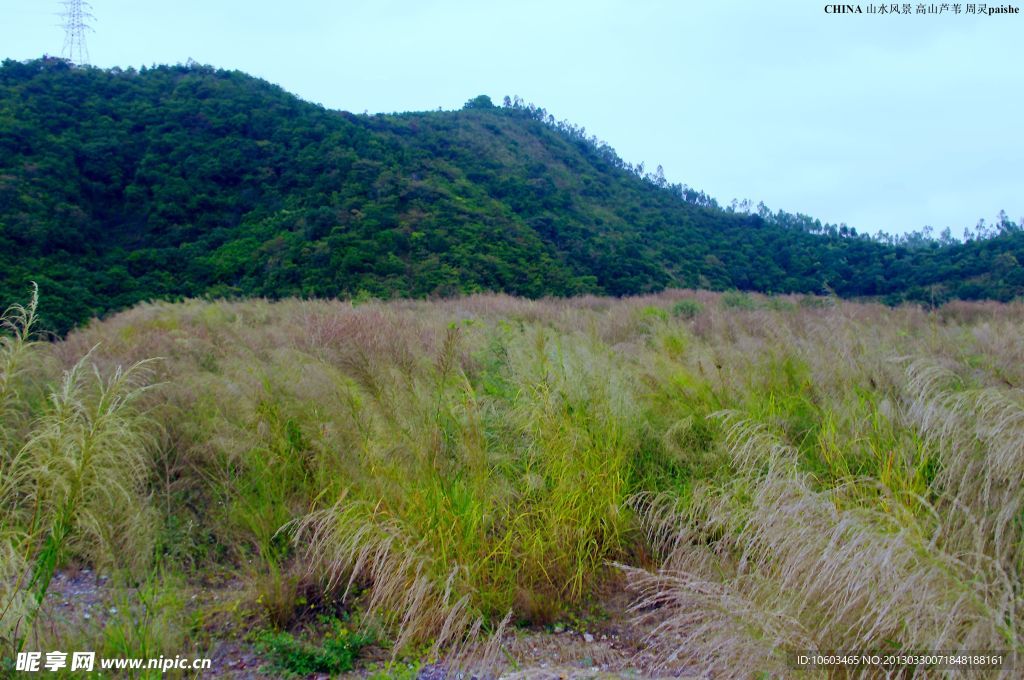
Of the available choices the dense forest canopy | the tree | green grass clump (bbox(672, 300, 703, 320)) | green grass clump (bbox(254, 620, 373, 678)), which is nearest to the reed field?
green grass clump (bbox(254, 620, 373, 678))

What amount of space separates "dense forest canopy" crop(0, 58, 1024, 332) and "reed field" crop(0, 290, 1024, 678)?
51.0 ft

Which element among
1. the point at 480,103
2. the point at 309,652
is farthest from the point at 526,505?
the point at 480,103

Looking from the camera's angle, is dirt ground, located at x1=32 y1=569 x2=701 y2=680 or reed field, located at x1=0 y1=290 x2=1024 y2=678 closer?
reed field, located at x1=0 y1=290 x2=1024 y2=678

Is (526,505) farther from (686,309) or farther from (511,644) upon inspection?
(686,309)

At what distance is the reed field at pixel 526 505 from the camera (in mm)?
2547

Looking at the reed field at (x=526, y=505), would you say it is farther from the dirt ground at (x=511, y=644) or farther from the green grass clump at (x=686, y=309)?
the green grass clump at (x=686, y=309)

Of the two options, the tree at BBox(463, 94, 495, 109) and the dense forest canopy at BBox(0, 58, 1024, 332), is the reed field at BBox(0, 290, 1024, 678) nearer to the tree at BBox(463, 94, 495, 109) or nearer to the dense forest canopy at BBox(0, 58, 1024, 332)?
the dense forest canopy at BBox(0, 58, 1024, 332)

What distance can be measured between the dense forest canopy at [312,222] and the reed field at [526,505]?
15537mm

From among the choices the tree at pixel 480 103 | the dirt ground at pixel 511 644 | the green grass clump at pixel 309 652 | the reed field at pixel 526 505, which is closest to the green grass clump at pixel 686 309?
the reed field at pixel 526 505

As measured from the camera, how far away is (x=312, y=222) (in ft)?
78.0

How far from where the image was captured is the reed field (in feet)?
8.36

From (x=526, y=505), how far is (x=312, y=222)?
2218 centimetres

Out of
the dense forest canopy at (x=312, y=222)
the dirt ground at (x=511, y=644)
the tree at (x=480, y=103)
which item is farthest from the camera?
the tree at (x=480, y=103)

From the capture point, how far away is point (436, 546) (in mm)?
3227
